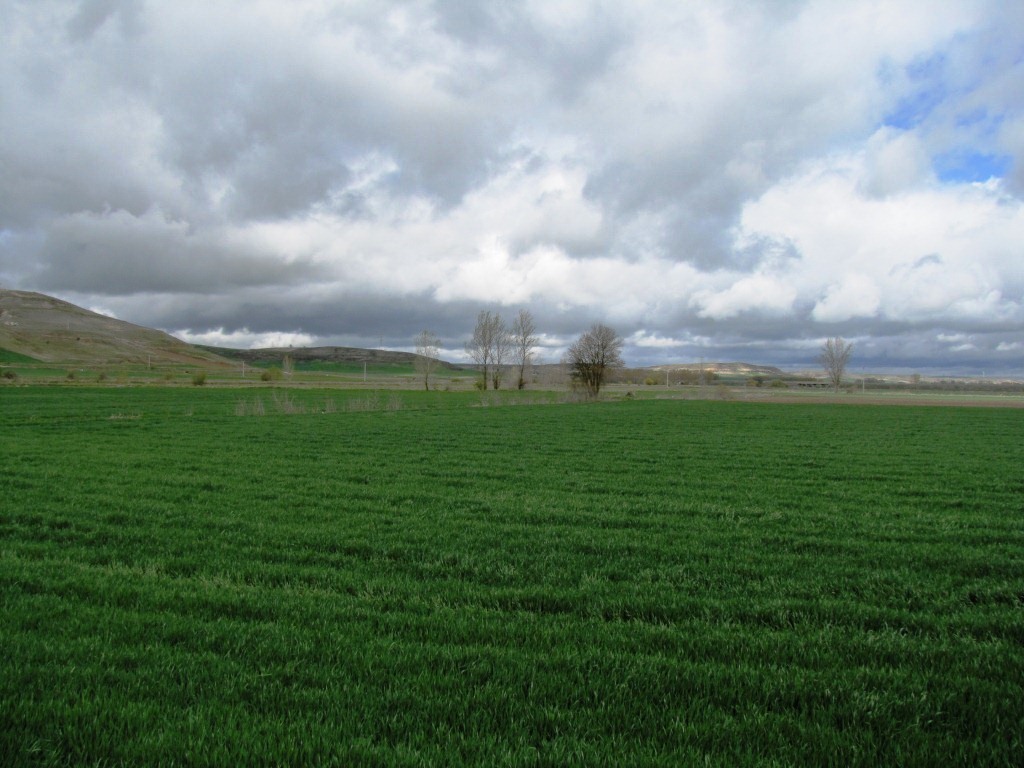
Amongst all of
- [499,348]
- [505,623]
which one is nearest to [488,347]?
[499,348]

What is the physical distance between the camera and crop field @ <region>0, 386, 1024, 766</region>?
3.58 meters

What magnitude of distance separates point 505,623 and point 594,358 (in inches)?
2714

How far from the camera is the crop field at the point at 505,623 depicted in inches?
141

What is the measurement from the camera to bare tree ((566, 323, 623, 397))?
237ft

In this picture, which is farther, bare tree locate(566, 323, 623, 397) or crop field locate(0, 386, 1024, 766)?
bare tree locate(566, 323, 623, 397)

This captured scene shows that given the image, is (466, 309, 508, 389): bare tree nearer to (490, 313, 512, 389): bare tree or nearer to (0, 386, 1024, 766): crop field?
(490, 313, 512, 389): bare tree

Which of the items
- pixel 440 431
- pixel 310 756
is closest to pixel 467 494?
pixel 310 756

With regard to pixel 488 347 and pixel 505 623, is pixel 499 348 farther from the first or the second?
pixel 505 623

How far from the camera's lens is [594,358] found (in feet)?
240

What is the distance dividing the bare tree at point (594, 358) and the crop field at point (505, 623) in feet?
194

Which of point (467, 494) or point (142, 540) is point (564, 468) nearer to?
point (467, 494)

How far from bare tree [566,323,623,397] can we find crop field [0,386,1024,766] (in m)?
59.0

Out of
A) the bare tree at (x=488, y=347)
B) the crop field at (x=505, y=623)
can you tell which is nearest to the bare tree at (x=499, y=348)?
the bare tree at (x=488, y=347)

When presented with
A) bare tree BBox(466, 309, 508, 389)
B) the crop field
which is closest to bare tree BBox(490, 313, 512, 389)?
bare tree BBox(466, 309, 508, 389)
